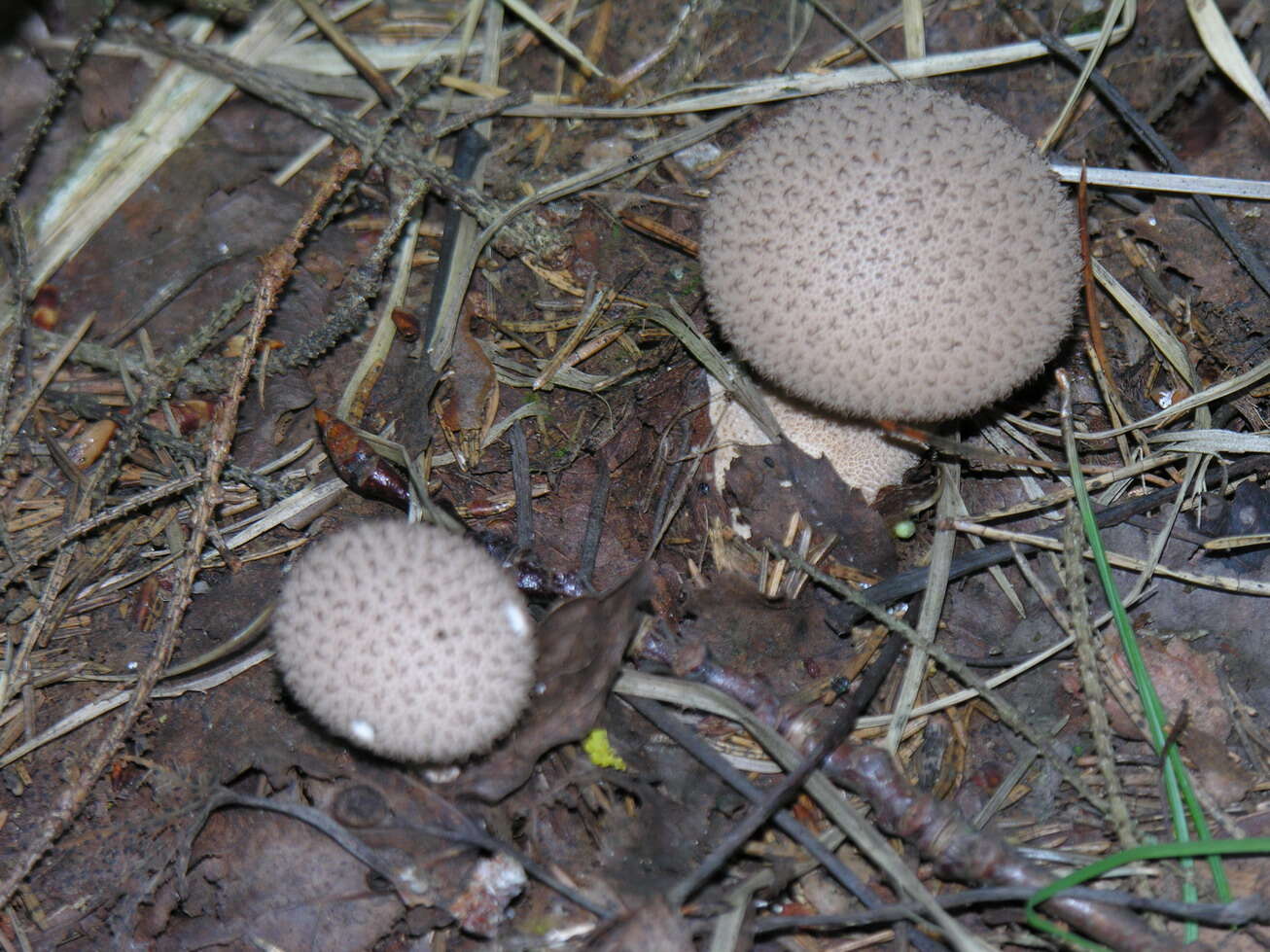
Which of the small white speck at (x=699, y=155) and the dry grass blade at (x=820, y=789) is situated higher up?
the small white speck at (x=699, y=155)

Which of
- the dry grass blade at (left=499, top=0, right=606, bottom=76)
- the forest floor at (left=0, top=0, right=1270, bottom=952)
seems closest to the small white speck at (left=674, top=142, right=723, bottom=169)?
the forest floor at (left=0, top=0, right=1270, bottom=952)

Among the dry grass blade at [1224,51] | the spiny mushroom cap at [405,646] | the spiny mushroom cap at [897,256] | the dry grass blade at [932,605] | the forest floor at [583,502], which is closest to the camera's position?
the spiny mushroom cap at [405,646]

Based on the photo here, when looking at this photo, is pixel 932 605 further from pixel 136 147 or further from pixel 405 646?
pixel 136 147

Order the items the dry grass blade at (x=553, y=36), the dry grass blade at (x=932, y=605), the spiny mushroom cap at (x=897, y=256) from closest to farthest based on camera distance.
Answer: the spiny mushroom cap at (x=897, y=256) < the dry grass blade at (x=932, y=605) < the dry grass blade at (x=553, y=36)

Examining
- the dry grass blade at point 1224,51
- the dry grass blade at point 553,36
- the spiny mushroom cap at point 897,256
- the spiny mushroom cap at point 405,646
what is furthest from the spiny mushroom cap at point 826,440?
the dry grass blade at point 1224,51

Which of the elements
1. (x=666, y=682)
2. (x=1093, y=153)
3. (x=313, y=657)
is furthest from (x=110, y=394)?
(x=1093, y=153)

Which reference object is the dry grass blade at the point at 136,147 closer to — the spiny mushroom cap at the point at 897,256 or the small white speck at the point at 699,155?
the small white speck at the point at 699,155
